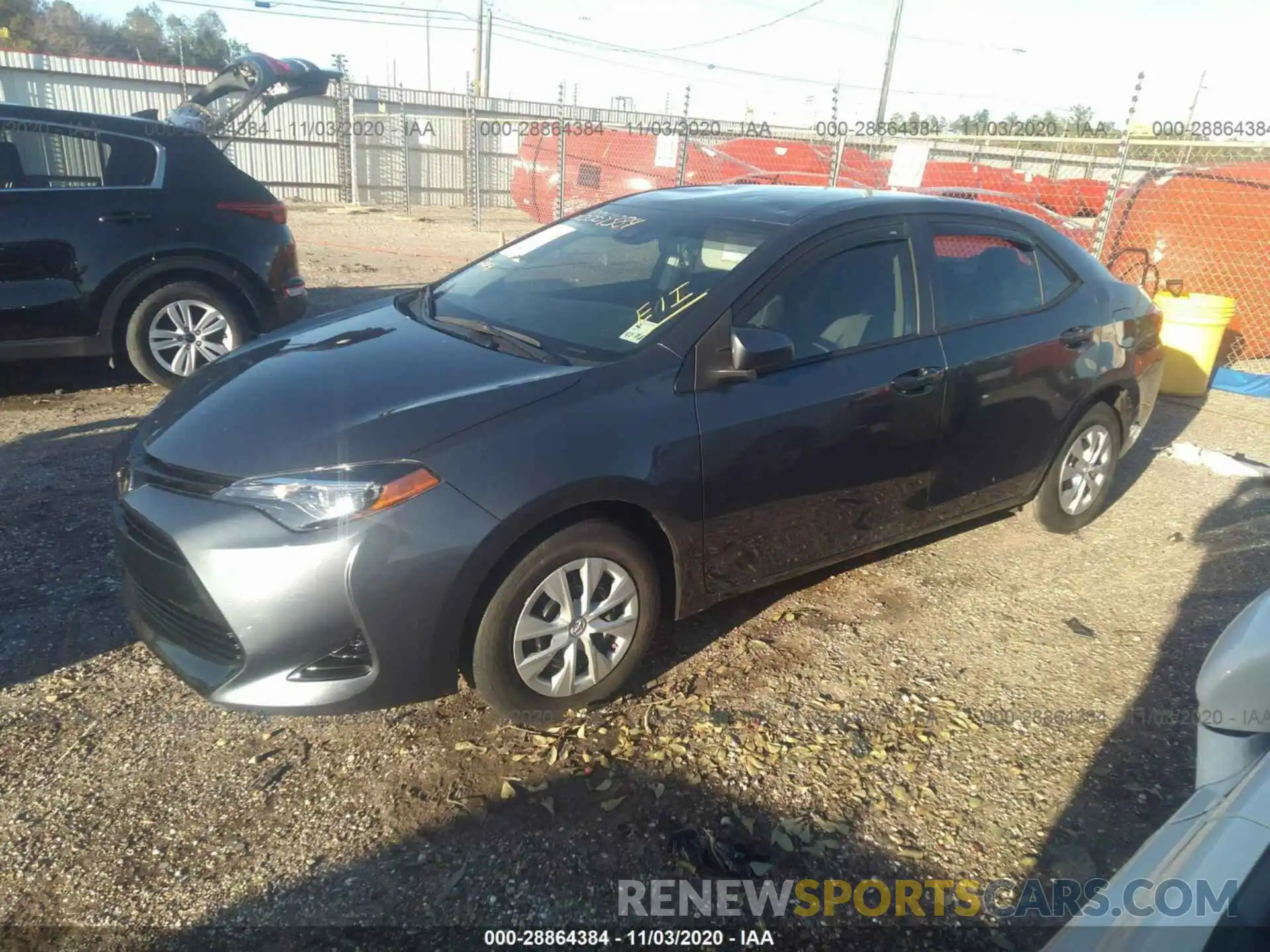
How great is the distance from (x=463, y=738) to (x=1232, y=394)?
319 inches

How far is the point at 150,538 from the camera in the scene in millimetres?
2662

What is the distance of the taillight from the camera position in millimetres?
6086

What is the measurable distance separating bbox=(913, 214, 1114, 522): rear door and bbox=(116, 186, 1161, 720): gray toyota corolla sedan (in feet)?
0.05

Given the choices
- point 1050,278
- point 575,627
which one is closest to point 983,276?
point 1050,278

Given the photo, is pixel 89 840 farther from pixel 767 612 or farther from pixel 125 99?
pixel 125 99

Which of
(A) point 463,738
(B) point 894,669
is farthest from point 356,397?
(B) point 894,669

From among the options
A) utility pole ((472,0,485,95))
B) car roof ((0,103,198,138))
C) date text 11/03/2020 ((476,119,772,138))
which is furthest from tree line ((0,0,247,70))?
car roof ((0,103,198,138))

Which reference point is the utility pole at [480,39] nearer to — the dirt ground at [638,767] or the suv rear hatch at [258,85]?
the suv rear hatch at [258,85]

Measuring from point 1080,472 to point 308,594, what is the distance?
3.98 meters

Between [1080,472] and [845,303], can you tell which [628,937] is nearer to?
[845,303]

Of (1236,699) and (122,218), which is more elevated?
(122,218)

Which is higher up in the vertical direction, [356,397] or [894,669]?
[356,397]

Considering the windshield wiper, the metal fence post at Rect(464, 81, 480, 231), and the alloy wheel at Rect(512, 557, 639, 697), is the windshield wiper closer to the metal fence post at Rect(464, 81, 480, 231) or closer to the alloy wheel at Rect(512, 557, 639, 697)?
the alloy wheel at Rect(512, 557, 639, 697)

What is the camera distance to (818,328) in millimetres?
3426
